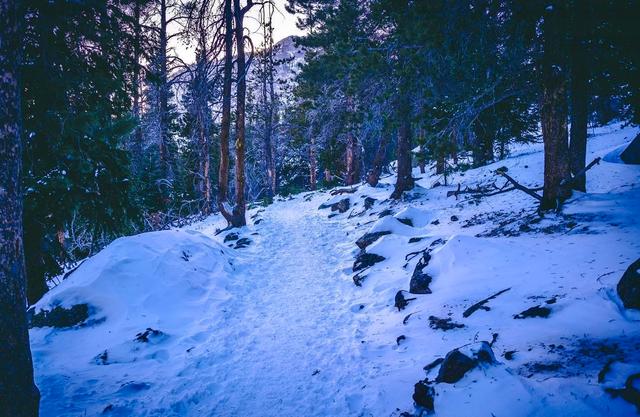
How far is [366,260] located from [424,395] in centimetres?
466

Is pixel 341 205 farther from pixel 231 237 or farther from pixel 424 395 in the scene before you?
pixel 424 395

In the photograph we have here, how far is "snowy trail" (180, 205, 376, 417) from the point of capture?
3.33 m

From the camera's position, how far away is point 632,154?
8.98 m

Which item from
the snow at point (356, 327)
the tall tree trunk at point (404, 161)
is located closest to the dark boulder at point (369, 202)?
the tall tree trunk at point (404, 161)

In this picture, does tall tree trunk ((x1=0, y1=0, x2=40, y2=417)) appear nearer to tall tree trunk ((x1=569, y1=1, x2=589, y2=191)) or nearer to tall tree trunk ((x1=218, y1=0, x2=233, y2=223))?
tall tree trunk ((x1=569, y1=1, x2=589, y2=191))

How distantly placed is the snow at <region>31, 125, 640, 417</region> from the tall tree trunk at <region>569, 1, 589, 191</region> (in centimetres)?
80

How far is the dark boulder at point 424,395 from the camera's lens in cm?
268

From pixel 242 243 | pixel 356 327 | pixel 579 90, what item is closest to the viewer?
pixel 356 327

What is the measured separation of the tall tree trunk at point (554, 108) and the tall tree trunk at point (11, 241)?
299 inches

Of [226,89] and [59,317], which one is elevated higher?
[226,89]

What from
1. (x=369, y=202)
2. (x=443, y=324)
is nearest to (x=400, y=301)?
(x=443, y=324)

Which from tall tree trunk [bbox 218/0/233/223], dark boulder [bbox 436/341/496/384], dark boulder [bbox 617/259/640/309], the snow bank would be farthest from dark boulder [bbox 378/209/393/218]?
dark boulder [bbox 436/341/496/384]

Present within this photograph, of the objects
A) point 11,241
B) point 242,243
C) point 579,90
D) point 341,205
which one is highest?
point 579,90

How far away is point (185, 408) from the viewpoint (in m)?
3.28
